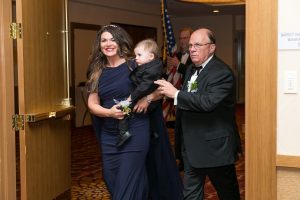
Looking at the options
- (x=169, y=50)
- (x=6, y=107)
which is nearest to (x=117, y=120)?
(x=6, y=107)

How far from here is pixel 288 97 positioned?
2275 millimetres

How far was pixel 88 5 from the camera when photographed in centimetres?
973

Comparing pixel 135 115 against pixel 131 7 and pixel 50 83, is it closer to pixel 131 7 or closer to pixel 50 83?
pixel 50 83

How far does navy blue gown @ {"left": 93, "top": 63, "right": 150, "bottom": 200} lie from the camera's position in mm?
2984

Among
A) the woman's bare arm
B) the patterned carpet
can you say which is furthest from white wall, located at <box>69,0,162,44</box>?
the woman's bare arm

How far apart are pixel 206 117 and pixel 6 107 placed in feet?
4.54

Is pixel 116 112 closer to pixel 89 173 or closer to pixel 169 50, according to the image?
pixel 89 173

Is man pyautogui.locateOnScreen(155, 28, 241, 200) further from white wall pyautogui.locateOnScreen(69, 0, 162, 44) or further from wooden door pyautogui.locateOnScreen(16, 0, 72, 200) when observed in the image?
white wall pyautogui.locateOnScreen(69, 0, 162, 44)

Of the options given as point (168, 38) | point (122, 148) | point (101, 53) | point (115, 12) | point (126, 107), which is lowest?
point (122, 148)

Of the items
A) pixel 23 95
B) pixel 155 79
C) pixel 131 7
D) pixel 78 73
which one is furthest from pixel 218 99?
pixel 131 7

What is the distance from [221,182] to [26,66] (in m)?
1.59

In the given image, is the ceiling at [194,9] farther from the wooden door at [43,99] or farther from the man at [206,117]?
the man at [206,117]

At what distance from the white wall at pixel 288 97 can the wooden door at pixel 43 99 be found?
1.66m

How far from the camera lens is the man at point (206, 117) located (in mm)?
2855
